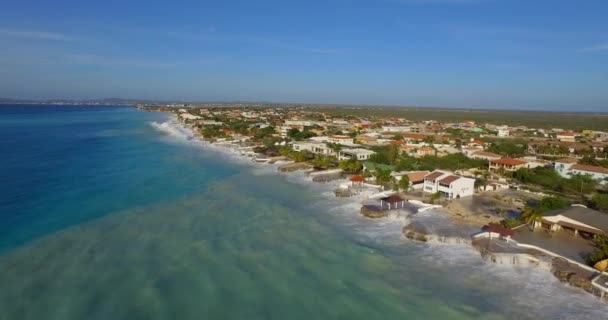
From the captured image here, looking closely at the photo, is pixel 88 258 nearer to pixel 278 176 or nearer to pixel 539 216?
pixel 278 176

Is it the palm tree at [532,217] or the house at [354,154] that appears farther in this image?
the house at [354,154]

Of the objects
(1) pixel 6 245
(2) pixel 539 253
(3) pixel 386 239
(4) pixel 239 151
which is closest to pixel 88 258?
(1) pixel 6 245

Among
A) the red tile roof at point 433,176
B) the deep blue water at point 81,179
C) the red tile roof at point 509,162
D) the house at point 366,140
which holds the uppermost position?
the house at point 366,140

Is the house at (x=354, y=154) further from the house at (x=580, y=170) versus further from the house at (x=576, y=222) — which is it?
the house at (x=576, y=222)

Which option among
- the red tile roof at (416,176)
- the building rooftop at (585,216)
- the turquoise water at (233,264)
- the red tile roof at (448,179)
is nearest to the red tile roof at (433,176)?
the red tile roof at (448,179)

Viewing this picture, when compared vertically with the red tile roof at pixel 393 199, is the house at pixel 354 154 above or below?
above

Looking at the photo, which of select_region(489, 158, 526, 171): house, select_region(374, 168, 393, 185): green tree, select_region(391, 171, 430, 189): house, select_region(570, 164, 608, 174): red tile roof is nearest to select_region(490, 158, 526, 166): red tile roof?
select_region(489, 158, 526, 171): house

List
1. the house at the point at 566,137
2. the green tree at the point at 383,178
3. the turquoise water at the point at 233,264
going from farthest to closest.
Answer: the house at the point at 566,137 < the green tree at the point at 383,178 < the turquoise water at the point at 233,264

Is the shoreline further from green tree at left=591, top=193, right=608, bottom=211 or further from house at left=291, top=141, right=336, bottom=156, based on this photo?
house at left=291, top=141, right=336, bottom=156
